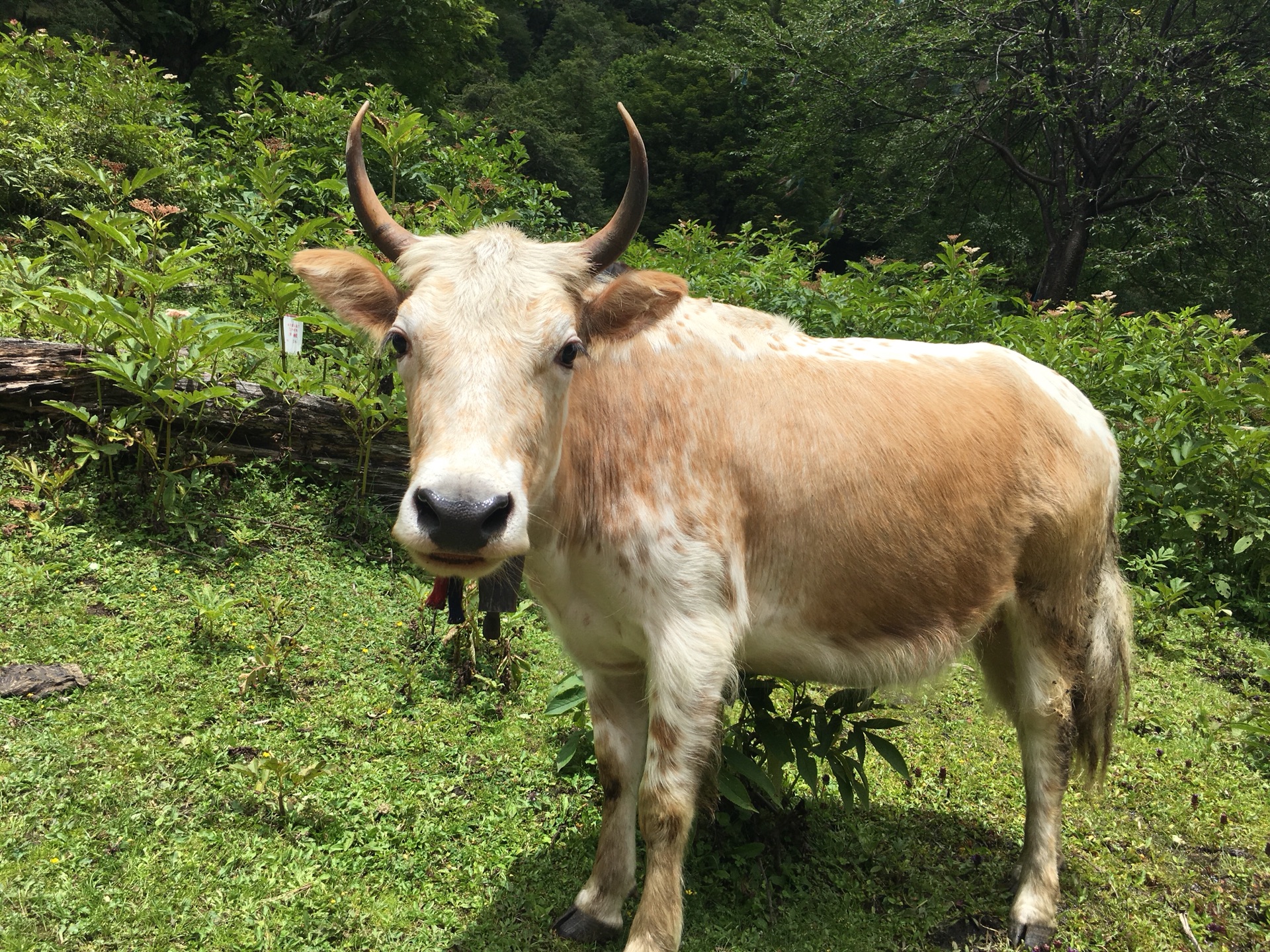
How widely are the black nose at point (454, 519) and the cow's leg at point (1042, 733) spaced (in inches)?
100

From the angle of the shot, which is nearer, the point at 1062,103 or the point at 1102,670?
the point at 1102,670

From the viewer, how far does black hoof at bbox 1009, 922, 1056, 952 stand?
3291 millimetres

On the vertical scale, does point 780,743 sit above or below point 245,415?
below

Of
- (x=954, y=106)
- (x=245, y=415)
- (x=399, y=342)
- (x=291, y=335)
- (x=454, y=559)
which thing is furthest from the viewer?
(x=954, y=106)

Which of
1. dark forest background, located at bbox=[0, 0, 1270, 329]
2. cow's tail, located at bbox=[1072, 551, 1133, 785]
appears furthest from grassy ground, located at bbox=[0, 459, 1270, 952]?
dark forest background, located at bbox=[0, 0, 1270, 329]

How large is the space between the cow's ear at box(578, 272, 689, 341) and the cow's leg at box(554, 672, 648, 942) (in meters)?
1.33

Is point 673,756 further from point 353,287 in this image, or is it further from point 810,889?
→ point 353,287

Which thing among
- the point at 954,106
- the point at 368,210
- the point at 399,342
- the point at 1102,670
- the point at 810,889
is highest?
the point at 954,106

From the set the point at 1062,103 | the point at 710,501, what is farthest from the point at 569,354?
the point at 1062,103

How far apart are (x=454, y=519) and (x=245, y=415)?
159 inches

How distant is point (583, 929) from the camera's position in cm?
311

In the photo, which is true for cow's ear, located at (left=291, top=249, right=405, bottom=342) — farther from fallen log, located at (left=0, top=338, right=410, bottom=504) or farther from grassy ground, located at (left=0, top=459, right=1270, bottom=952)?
fallen log, located at (left=0, top=338, right=410, bottom=504)

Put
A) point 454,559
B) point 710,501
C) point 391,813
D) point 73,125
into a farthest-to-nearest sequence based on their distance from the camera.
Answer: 1. point 73,125
2. point 391,813
3. point 710,501
4. point 454,559

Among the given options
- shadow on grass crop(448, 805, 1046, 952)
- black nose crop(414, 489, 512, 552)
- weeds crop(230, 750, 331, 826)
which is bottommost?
shadow on grass crop(448, 805, 1046, 952)
